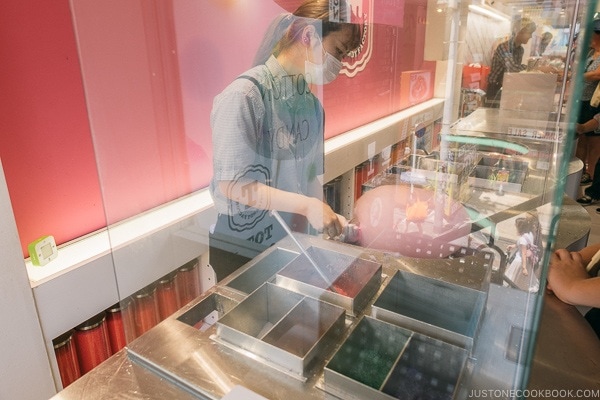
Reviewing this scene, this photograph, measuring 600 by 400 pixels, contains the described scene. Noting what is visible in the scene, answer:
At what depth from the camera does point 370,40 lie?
160 centimetres

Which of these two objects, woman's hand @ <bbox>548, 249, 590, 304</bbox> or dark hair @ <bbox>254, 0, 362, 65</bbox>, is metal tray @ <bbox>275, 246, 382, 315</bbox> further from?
dark hair @ <bbox>254, 0, 362, 65</bbox>

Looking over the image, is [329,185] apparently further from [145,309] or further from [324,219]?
[145,309]

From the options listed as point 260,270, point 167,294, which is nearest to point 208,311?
point 260,270

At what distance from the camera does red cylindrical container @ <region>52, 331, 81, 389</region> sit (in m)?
1.22

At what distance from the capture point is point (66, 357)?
4.08 ft

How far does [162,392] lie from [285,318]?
9.6 inches

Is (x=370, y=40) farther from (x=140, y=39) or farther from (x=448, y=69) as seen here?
(x=140, y=39)

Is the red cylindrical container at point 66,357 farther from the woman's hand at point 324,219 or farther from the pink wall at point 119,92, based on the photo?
the woman's hand at point 324,219

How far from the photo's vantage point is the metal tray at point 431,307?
28.9 inches

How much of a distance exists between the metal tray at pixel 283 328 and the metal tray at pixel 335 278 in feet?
0.08

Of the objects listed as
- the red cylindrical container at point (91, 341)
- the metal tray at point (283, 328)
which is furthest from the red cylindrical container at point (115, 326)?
the metal tray at point (283, 328)

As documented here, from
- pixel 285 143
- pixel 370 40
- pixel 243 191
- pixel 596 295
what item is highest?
pixel 370 40

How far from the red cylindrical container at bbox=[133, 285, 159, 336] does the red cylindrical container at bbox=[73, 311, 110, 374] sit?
221 millimetres

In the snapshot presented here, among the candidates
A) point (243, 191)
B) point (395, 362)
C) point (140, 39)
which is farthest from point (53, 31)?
point (395, 362)
